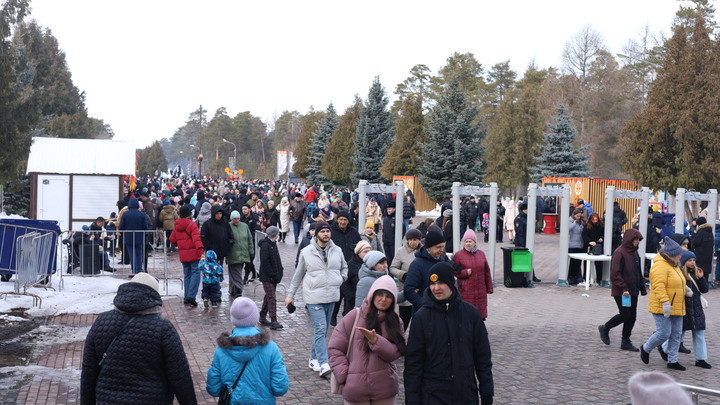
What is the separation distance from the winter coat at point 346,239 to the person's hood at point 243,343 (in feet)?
19.3

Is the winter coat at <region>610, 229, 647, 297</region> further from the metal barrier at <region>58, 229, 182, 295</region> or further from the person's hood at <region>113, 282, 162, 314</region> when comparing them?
the metal barrier at <region>58, 229, 182, 295</region>

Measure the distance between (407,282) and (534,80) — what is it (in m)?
61.8

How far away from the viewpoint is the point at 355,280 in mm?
10508

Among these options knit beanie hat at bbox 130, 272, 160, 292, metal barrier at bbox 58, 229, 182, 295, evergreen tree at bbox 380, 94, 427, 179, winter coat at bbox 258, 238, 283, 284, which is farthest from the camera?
evergreen tree at bbox 380, 94, 427, 179

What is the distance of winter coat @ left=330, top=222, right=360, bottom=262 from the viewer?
36.1 ft

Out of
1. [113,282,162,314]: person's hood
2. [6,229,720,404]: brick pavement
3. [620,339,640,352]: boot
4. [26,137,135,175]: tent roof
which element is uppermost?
[26,137,135,175]: tent roof

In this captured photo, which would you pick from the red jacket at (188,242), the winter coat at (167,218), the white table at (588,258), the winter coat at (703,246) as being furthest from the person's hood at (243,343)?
the winter coat at (167,218)

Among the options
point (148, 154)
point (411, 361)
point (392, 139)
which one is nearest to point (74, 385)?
point (411, 361)

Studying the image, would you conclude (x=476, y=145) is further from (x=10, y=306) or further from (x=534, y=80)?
(x=10, y=306)

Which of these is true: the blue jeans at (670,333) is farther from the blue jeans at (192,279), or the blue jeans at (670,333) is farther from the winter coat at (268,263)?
the blue jeans at (192,279)

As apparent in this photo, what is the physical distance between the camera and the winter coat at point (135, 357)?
188 inches

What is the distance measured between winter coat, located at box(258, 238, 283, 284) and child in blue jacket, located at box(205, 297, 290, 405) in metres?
6.15

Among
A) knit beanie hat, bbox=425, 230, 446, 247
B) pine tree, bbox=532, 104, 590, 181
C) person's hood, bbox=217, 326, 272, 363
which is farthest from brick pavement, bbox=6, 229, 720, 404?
pine tree, bbox=532, 104, 590, 181

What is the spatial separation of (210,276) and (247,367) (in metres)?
8.27
